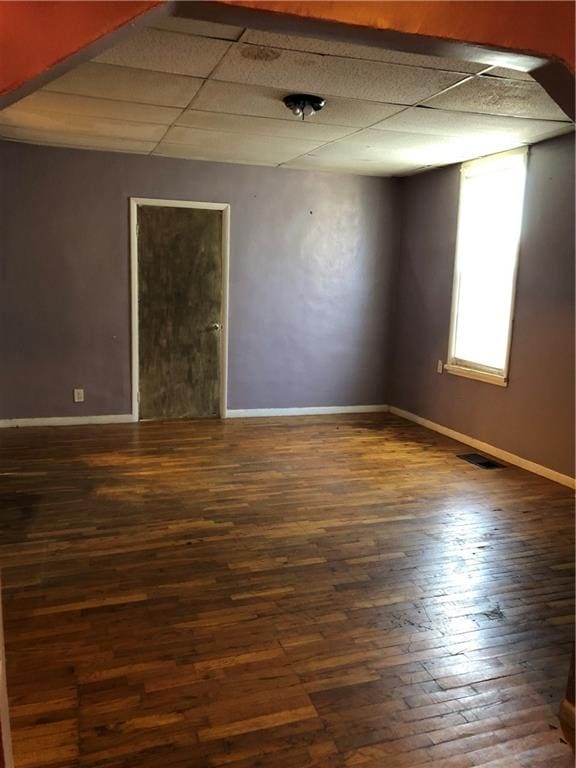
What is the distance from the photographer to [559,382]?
427 cm

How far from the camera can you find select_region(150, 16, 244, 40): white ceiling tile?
2.42 meters

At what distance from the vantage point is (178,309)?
567cm

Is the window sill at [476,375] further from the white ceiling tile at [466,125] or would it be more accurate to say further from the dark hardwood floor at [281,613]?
the white ceiling tile at [466,125]

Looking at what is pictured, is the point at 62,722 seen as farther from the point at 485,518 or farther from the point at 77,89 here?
the point at 77,89

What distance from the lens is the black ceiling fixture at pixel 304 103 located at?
3355 millimetres

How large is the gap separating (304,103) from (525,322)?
7.83 feet

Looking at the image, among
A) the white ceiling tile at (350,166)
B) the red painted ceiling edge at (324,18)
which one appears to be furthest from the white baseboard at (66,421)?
the red painted ceiling edge at (324,18)

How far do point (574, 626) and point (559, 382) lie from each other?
219 centimetres

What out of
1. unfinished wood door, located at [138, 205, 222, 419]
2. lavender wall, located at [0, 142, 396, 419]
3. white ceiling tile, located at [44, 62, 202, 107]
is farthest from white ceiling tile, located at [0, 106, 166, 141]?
unfinished wood door, located at [138, 205, 222, 419]

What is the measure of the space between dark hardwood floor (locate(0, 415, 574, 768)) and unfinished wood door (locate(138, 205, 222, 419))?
4.50 ft

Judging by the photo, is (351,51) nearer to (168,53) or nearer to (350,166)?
(168,53)

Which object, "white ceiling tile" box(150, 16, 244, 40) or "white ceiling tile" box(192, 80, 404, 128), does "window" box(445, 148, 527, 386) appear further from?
"white ceiling tile" box(150, 16, 244, 40)

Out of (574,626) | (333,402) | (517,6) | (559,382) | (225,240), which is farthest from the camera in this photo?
(333,402)

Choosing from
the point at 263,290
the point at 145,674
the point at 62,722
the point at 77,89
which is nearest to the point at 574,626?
the point at 145,674
